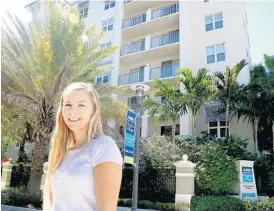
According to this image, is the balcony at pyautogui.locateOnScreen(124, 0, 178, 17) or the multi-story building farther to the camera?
the balcony at pyautogui.locateOnScreen(124, 0, 178, 17)

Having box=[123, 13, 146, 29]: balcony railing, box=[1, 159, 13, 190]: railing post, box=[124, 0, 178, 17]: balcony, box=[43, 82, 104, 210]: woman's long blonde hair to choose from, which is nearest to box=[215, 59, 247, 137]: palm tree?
box=[124, 0, 178, 17]: balcony

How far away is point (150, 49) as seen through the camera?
75.3ft

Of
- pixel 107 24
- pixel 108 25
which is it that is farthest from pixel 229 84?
pixel 107 24

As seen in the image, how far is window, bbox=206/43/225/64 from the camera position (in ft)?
66.7

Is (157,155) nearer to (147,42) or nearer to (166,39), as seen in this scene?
(166,39)

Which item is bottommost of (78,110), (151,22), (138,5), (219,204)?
(219,204)

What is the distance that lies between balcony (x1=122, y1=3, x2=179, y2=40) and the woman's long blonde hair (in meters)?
22.0

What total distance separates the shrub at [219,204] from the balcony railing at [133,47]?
1530cm

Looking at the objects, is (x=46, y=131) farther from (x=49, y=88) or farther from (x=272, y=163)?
(x=272, y=163)

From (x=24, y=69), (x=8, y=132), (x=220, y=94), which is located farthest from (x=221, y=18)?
(x=8, y=132)

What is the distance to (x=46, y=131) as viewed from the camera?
12.8m

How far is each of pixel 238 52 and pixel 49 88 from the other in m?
12.4

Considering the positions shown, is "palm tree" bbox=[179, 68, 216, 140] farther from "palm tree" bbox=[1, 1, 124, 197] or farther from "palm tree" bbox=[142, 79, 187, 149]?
"palm tree" bbox=[1, 1, 124, 197]

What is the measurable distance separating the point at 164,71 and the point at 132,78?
253 centimetres
